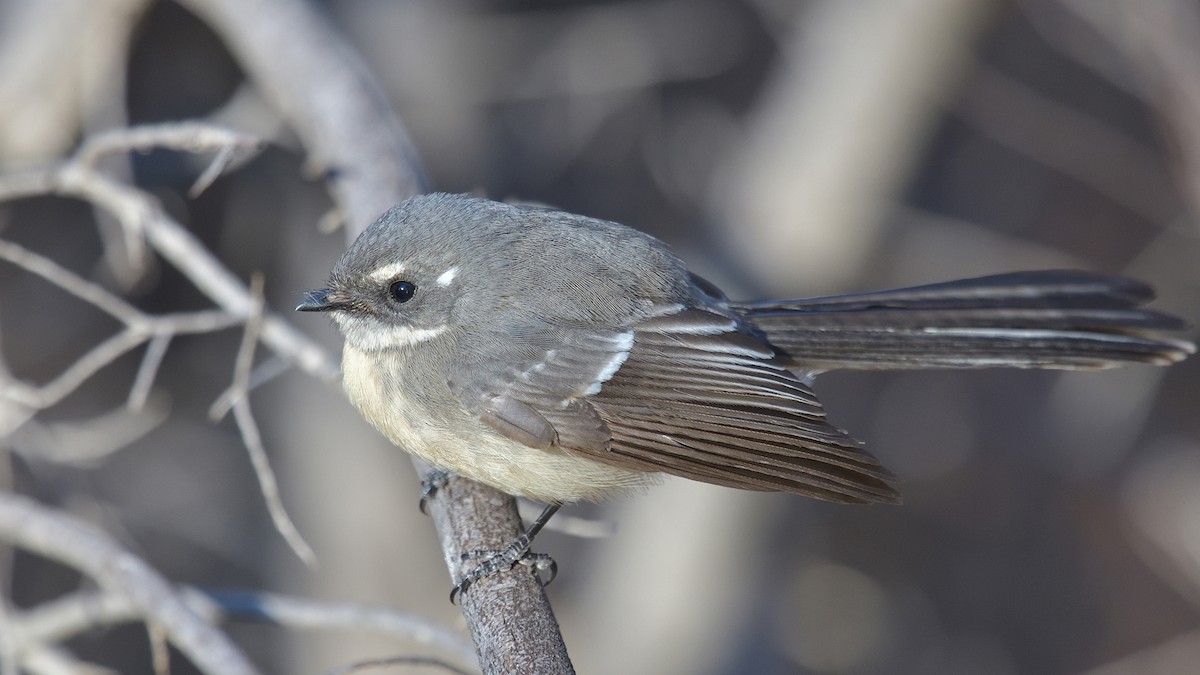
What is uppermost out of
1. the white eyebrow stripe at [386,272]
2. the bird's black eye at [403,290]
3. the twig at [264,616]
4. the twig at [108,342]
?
the white eyebrow stripe at [386,272]

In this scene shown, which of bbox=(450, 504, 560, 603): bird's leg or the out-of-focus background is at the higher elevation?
the out-of-focus background

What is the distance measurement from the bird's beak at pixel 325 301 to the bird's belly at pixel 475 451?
0.17 metres

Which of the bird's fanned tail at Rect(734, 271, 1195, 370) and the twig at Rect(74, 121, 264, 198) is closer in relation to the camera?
the twig at Rect(74, 121, 264, 198)

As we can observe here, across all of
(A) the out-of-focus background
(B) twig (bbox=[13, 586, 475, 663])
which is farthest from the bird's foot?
(A) the out-of-focus background

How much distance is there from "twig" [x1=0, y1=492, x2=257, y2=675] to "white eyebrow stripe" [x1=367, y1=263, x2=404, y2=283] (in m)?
0.98

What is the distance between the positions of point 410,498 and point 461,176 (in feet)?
5.56

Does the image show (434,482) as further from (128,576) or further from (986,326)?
(986,326)

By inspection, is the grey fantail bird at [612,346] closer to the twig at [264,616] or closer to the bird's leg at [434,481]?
the bird's leg at [434,481]

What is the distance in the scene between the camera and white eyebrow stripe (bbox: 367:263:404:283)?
Result: 3033 millimetres

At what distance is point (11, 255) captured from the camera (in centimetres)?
289

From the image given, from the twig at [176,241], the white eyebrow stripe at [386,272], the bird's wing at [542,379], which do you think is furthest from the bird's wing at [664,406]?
the twig at [176,241]

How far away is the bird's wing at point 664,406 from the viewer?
278cm

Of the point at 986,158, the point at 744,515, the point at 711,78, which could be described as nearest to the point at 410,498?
the point at 744,515

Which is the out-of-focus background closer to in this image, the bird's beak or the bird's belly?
the bird's beak
